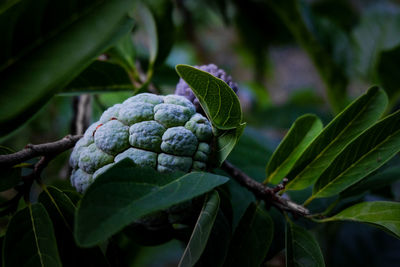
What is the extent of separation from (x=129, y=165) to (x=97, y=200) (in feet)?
0.40

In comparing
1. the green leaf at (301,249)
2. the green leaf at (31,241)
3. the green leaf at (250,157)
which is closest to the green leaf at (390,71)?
the green leaf at (250,157)

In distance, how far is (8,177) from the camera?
69 cm

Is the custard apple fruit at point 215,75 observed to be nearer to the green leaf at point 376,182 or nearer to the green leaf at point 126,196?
the green leaf at point 126,196

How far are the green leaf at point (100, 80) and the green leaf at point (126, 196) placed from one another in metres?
0.49

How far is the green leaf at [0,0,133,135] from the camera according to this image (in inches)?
21.8

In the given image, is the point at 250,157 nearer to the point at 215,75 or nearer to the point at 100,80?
the point at 215,75

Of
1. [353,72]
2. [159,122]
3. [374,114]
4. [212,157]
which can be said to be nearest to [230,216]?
[212,157]

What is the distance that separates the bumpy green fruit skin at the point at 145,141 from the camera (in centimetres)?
71

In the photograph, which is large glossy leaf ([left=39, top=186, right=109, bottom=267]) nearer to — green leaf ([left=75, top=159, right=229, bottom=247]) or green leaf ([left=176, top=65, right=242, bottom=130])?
green leaf ([left=75, top=159, right=229, bottom=247])

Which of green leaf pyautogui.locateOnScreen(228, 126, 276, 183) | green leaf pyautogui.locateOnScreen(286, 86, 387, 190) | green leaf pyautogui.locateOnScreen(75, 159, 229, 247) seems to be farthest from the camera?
green leaf pyautogui.locateOnScreen(228, 126, 276, 183)

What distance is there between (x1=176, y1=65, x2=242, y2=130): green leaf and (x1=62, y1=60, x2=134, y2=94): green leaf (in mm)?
469

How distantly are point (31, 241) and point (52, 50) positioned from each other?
1.19ft

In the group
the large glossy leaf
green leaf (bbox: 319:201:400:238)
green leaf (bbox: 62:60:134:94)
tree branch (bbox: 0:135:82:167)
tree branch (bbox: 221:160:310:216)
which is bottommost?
the large glossy leaf

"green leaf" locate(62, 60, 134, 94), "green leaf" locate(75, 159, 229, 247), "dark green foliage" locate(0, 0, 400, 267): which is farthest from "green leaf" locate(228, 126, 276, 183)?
"green leaf" locate(75, 159, 229, 247)
